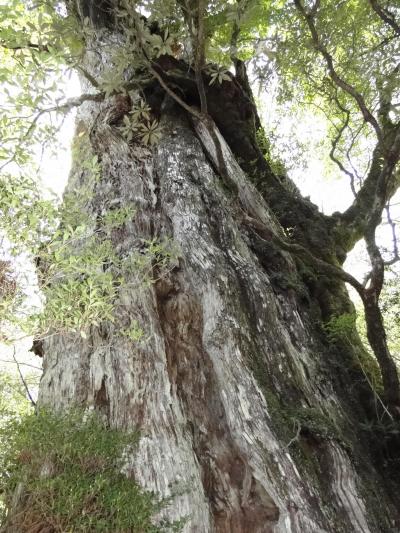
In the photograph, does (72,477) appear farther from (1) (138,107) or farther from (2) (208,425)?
(1) (138,107)

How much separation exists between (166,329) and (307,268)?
2526 mm

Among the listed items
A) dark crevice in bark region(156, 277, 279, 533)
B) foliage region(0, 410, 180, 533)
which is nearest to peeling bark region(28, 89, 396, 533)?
dark crevice in bark region(156, 277, 279, 533)

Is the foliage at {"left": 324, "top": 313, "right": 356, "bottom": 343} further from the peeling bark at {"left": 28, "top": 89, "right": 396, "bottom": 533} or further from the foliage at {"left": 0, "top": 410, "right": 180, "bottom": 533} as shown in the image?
the foliage at {"left": 0, "top": 410, "right": 180, "bottom": 533}

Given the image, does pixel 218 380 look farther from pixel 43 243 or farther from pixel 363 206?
pixel 363 206

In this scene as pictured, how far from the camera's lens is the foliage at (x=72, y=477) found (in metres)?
2.28

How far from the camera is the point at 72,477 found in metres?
2.49

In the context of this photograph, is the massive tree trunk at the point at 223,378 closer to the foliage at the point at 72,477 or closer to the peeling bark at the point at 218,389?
the peeling bark at the point at 218,389

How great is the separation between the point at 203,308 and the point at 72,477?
1.91m

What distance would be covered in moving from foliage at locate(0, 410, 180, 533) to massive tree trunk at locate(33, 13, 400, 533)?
26 cm

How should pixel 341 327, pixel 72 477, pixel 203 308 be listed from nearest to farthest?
pixel 72 477 < pixel 203 308 < pixel 341 327

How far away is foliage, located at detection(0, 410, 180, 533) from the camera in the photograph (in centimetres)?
228

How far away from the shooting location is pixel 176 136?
20.2 ft

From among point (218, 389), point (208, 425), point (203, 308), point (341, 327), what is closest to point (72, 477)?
point (208, 425)

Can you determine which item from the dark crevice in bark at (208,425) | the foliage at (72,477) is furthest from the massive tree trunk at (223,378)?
the foliage at (72,477)
